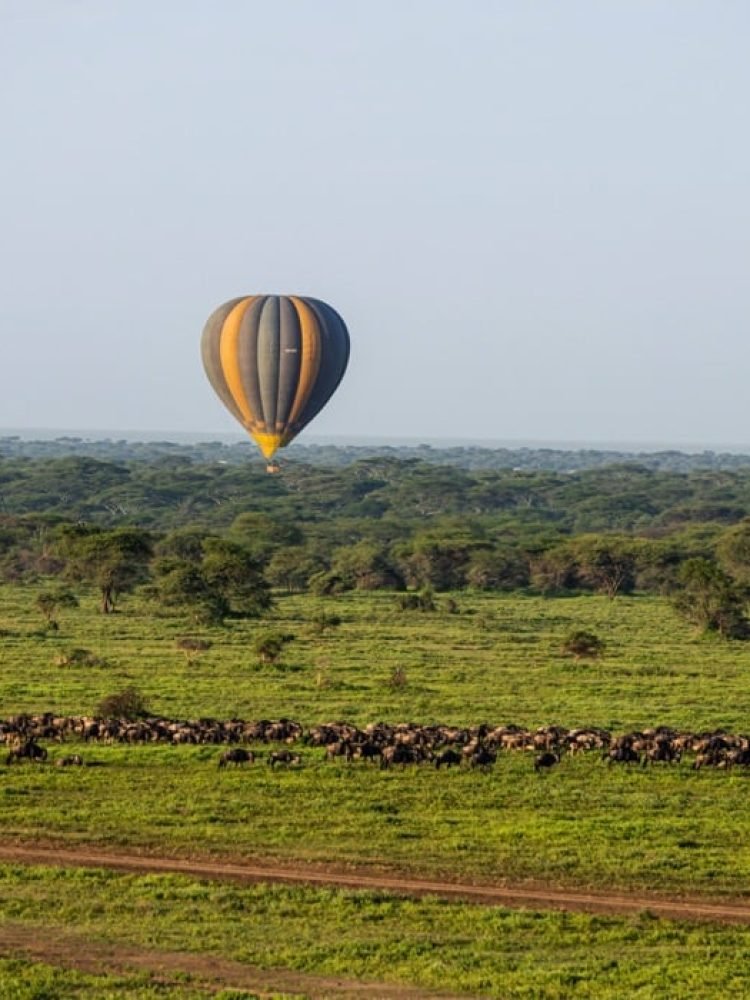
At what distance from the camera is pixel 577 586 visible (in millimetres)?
69875

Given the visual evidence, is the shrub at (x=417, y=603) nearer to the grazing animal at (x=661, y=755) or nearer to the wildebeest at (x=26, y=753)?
the grazing animal at (x=661, y=755)

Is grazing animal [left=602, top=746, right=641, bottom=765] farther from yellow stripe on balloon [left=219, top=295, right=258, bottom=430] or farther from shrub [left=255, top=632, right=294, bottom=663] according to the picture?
yellow stripe on balloon [left=219, top=295, right=258, bottom=430]

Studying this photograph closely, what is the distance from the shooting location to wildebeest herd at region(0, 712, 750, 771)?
2691 cm

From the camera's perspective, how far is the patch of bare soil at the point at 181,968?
16.4 m

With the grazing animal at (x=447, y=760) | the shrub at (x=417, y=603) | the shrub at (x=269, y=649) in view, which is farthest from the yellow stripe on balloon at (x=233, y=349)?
the grazing animal at (x=447, y=760)

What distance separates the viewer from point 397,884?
2023 centimetres

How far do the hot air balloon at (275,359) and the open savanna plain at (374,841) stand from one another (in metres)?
12.5

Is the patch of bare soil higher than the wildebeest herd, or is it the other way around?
the wildebeest herd

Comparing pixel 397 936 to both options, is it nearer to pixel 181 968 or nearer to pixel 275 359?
pixel 181 968

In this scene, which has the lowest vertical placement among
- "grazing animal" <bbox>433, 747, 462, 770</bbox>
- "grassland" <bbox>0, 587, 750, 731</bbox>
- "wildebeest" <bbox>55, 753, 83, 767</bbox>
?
"grassland" <bbox>0, 587, 750, 731</bbox>

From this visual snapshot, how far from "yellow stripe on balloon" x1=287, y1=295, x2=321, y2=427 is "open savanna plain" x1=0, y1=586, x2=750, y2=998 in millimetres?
12351

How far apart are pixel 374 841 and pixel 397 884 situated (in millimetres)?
1864

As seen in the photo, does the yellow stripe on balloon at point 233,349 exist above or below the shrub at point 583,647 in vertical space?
above

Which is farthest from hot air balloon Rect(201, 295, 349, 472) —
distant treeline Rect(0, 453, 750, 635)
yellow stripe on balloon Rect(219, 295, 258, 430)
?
distant treeline Rect(0, 453, 750, 635)
